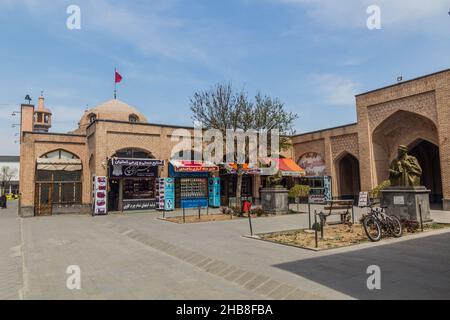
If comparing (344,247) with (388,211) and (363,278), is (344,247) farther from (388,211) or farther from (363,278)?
(388,211)

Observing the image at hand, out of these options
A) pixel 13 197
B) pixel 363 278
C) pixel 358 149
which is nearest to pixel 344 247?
pixel 363 278

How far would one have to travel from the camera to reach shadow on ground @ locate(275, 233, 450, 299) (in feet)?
16.7

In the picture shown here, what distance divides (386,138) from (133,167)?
17.3 meters

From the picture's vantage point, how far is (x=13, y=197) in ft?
180

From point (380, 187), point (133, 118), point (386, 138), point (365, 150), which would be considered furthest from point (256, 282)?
point (133, 118)

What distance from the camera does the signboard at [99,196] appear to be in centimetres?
2006

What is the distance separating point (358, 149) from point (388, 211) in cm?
1245

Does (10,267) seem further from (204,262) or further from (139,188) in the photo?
(139,188)

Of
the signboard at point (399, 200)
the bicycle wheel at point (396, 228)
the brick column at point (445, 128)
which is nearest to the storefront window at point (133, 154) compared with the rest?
the signboard at point (399, 200)

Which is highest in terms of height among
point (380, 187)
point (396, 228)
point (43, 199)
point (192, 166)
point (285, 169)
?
point (192, 166)

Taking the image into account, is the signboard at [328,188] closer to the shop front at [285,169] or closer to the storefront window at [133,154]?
the shop front at [285,169]

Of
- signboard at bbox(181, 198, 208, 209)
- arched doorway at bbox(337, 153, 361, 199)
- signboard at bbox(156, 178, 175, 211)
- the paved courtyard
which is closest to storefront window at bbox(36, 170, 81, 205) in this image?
signboard at bbox(156, 178, 175, 211)

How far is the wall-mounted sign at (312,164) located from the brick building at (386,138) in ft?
0.27

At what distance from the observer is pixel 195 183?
24.7 m
